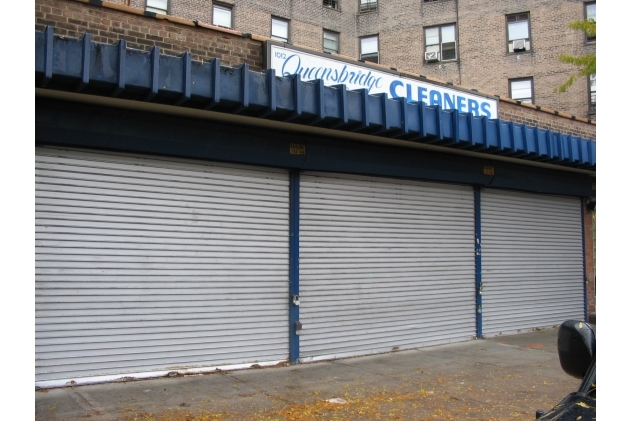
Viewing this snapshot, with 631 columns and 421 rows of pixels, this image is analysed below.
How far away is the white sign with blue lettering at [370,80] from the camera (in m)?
9.50

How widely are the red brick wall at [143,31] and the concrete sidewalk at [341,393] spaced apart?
467 centimetres

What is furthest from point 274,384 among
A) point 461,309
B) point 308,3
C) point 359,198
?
point 308,3

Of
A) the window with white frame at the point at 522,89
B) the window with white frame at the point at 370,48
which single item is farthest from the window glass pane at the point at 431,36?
the window with white frame at the point at 522,89

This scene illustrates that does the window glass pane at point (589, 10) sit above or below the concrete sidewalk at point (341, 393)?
above

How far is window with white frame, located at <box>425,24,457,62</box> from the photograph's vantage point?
29.8 metres

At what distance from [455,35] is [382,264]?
2279 cm

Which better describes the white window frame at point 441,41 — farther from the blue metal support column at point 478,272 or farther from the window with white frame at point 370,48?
the blue metal support column at point 478,272

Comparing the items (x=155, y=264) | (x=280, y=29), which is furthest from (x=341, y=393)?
(x=280, y=29)

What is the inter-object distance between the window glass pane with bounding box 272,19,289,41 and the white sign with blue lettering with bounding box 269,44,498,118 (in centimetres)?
1617

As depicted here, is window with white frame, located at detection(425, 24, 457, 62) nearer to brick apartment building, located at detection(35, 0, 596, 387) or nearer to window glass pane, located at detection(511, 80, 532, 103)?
window glass pane, located at detection(511, 80, 532, 103)

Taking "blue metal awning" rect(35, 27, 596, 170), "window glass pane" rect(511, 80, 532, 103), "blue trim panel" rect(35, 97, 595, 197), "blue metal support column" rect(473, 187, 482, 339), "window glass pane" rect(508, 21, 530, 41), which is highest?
"window glass pane" rect(508, 21, 530, 41)

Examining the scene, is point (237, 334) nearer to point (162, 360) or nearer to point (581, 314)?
point (162, 360)

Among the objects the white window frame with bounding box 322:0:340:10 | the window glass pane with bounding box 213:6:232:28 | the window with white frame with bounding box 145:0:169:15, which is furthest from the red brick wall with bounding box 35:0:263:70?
the white window frame with bounding box 322:0:340:10

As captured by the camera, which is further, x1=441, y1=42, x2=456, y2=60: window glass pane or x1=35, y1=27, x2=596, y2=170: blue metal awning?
x1=441, y1=42, x2=456, y2=60: window glass pane
